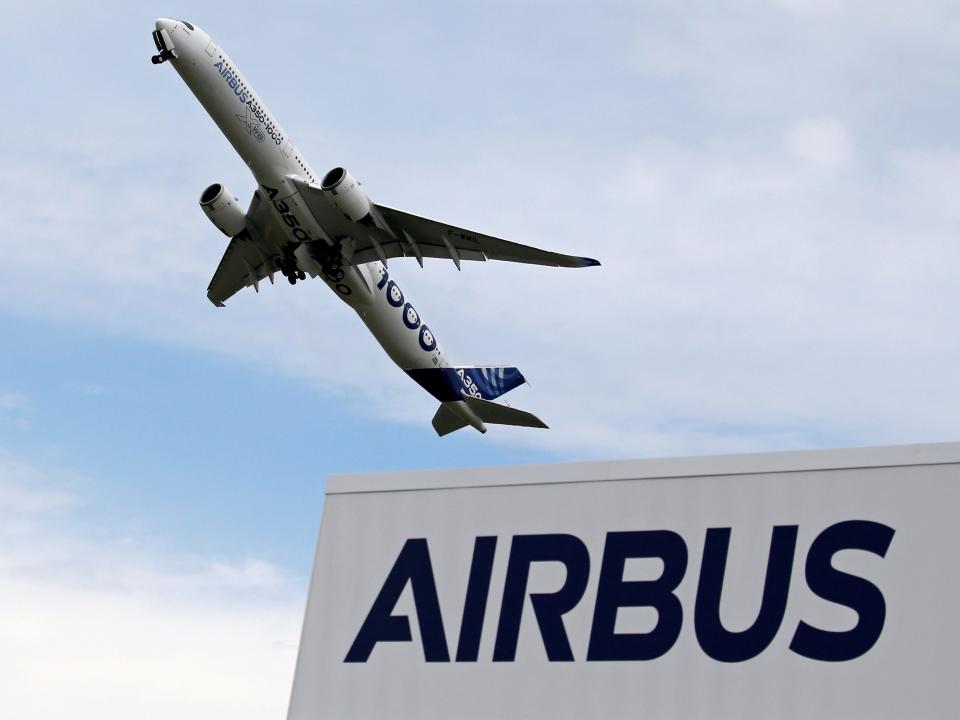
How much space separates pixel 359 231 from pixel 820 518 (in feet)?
86.5

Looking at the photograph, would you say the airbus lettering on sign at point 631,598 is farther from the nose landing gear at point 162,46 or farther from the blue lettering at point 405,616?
the nose landing gear at point 162,46

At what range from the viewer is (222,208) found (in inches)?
1464

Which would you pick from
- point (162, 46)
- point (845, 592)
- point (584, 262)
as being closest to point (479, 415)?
point (584, 262)

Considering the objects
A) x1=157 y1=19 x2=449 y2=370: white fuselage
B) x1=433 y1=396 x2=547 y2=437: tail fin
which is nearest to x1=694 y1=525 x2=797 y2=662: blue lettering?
x1=157 y1=19 x2=449 y2=370: white fuselage

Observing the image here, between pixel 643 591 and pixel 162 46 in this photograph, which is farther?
pixel 162 46

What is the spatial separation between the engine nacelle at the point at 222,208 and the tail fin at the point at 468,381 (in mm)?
8073

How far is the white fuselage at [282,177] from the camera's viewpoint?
31.4 metres

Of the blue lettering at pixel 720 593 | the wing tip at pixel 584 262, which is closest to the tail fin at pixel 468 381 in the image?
the wing tip at pixel 584 262

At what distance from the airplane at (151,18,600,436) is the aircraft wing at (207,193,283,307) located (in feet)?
0.12

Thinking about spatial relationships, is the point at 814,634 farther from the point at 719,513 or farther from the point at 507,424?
the point at 507,424

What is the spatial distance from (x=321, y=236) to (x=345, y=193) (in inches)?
121

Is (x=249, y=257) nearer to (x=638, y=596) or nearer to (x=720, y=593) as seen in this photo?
(x=638, y=596)

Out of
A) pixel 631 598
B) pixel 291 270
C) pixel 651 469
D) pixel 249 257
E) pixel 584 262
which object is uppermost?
pixel 249 257

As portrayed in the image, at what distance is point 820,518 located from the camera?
1070cm
